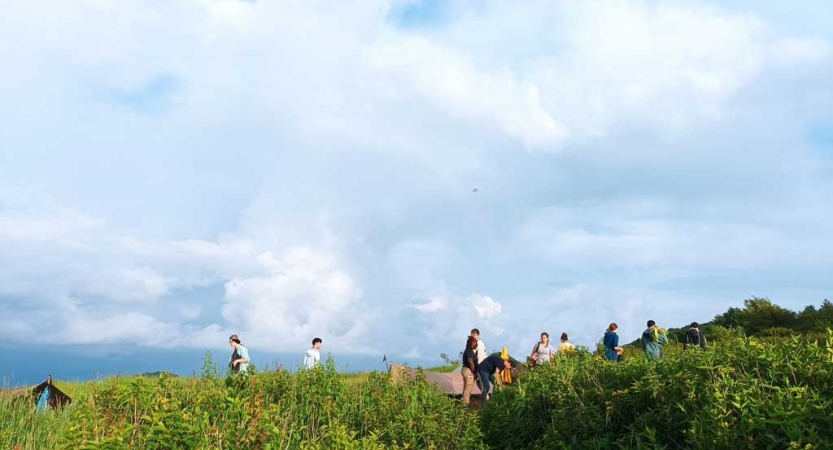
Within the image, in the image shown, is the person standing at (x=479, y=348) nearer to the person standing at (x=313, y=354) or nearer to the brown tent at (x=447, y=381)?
the brown tent at (x=447, y=381)

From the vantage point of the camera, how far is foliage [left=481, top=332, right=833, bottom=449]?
701cm

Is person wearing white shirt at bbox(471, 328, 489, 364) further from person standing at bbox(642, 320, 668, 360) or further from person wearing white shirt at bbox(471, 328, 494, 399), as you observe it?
person standing at bbox(642, 320, 668, 360)

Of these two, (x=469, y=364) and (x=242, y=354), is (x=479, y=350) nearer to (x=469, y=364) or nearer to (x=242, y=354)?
(x=469, y=364)

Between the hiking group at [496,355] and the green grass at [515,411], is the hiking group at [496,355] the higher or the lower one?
the higher one

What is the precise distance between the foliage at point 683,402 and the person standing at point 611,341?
713 centimetres

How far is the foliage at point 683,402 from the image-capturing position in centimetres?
701

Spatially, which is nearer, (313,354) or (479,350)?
(313,354)

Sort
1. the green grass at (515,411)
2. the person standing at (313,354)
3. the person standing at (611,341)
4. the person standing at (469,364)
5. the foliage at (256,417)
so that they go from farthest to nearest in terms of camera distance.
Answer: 1. the person standing at (611,341)
2. the person standing at (469,364)
3. the person standing at (313,354)
4. the foliage at (256,417)
5. the green grass at (515,411)

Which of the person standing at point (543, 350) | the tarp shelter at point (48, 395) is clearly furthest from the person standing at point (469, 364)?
the tarp shelter at point (48, 395)

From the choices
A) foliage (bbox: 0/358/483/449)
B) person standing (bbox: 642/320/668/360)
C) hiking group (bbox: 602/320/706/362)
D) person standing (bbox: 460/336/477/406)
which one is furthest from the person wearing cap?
person standing (bbox: 642/320/668/360)

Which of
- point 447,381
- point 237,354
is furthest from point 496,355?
point 237,354

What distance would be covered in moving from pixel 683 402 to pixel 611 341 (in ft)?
35.4

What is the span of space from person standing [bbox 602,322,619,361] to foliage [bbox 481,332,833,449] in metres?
7.13

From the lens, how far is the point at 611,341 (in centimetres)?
1897
